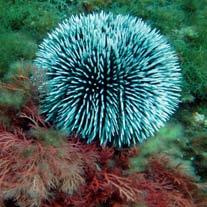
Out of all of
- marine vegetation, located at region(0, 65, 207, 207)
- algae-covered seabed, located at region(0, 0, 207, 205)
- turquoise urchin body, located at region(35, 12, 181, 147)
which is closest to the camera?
marine vegetation, located at region(0, 65, 207, 207)

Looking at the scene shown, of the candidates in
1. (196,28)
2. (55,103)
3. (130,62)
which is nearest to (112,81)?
(130,62)

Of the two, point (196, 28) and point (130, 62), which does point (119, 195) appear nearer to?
point (130, 62)

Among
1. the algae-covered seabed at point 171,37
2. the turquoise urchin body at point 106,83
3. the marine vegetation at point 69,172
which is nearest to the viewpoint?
the marine vegetation at point 69,172

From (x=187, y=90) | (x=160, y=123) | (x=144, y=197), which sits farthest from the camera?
(x=187, y=90)

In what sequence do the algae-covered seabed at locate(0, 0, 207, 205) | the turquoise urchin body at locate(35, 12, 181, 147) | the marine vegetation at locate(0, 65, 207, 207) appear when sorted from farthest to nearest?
the algae-covered seabed at locate(0, 0, 207, 205), the turquoise urchin body at locate(35, 12, 181, 147), the marine vegetation at locate(0, 65, 207, 207)

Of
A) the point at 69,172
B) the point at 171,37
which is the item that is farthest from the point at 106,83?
the point at 171,37

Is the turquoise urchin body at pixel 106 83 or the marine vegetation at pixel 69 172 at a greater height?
the turquoise urchin body at pixel 106 83
